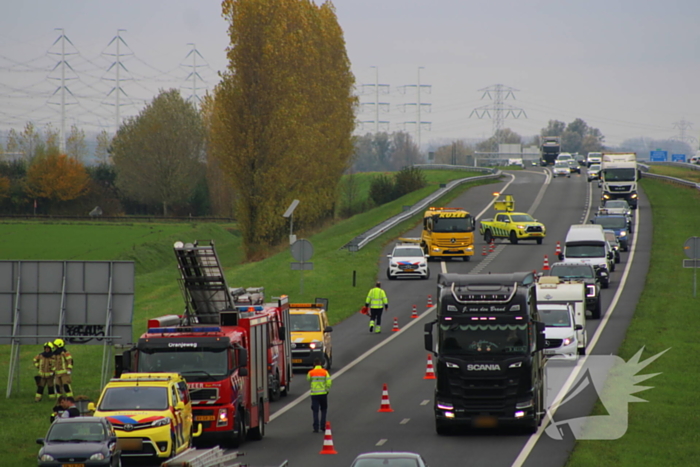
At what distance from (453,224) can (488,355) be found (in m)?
32.8

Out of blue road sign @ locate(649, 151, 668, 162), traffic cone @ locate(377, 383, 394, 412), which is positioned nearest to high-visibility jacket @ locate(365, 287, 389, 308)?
traffic cone @ locate(377, 383, 394, 412)

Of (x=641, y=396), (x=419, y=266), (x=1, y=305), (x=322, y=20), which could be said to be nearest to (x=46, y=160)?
(x=322, y=20)

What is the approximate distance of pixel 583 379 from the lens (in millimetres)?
26703

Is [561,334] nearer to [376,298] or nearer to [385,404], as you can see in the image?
Result: [385,404]

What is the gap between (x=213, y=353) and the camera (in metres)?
18.7

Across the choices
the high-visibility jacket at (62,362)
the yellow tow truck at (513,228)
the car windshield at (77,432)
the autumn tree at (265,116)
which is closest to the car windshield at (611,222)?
the yellow tow truck at (513,228)

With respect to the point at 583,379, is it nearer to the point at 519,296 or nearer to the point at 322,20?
the point at 519,296

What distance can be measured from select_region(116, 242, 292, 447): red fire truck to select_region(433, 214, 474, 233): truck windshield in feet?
99.3

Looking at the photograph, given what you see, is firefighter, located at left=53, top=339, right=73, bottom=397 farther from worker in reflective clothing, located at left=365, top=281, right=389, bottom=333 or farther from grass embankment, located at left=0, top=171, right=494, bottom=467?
worker in reflective clothing, located at left=365, top=281, right=389, bottom=333

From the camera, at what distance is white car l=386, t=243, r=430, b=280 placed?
1914 inches

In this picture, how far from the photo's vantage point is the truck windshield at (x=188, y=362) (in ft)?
61.0

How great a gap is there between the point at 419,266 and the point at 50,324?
24654 mm
